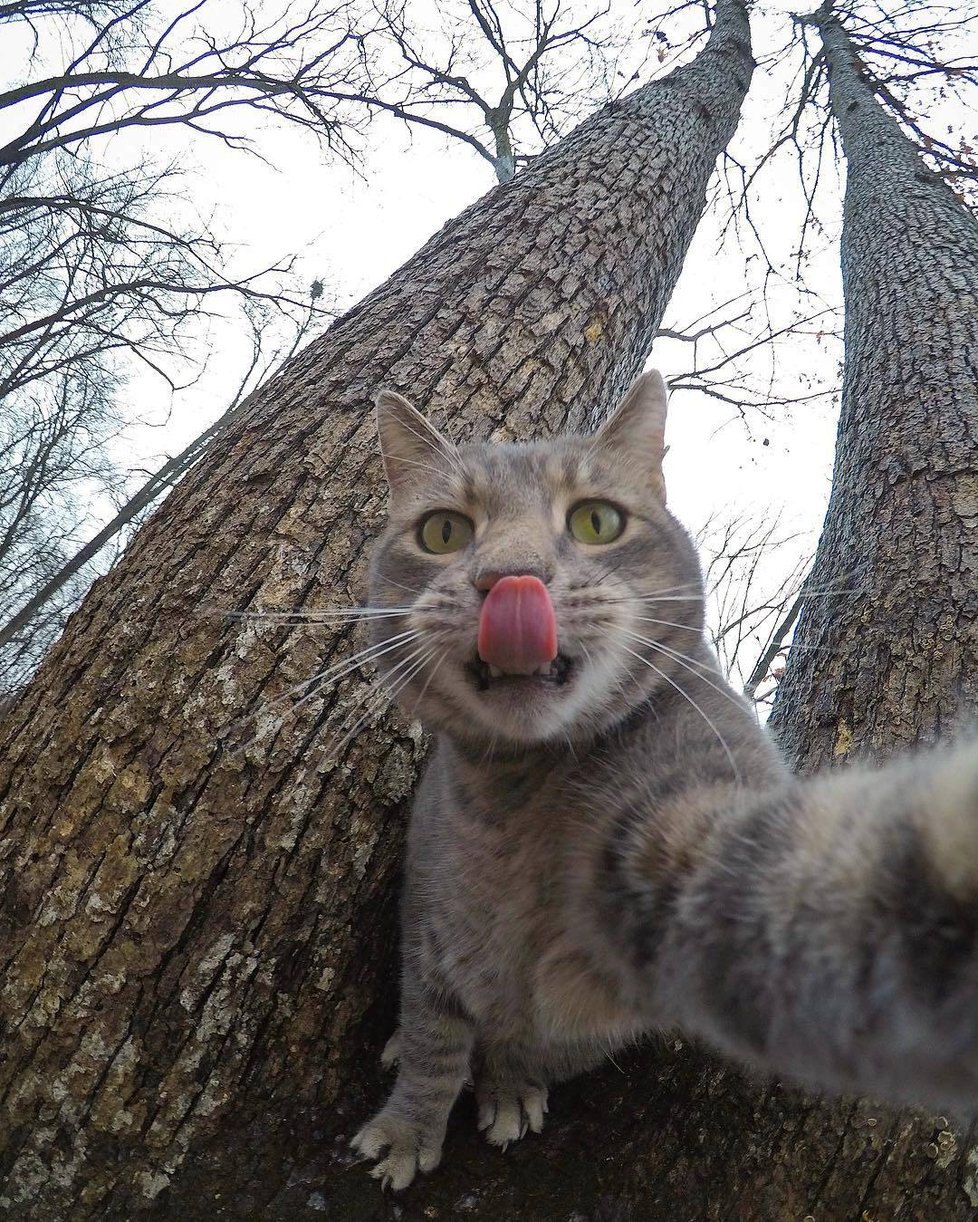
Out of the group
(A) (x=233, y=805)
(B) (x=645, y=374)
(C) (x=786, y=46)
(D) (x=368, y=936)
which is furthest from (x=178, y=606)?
(C) (x=786, y=46)

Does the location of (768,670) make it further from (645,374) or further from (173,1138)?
(173,1138)

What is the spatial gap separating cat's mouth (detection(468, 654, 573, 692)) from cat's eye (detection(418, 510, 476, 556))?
1.35ft

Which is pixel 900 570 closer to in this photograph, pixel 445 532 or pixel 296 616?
pixel 445 532

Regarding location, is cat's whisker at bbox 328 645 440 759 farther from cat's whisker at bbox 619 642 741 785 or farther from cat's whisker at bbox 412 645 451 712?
cat's whisker at bbox 619 642 741 785

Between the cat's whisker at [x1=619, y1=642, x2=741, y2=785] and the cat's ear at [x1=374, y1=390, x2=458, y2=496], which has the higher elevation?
the cat's ear at [x1=374, y1=390, x2=458, y2=496]

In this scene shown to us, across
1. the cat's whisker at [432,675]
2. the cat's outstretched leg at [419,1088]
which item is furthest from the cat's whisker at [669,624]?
the cat's outstretched leg at [419,1088]

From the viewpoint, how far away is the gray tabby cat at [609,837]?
621mm

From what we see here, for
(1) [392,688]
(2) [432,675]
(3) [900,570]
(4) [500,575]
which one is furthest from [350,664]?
(3) [900,570]

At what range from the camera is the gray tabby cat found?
2.04 feet

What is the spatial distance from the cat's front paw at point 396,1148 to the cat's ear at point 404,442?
1.26 metres

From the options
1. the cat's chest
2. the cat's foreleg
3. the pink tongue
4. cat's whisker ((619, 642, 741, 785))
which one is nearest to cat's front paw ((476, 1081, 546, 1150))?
the cat's chest

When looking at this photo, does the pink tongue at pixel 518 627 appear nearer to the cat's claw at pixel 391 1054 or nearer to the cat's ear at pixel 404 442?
the cat's ear at pixel 404 442

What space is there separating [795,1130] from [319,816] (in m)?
0.94

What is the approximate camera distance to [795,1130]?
3.61 ft
